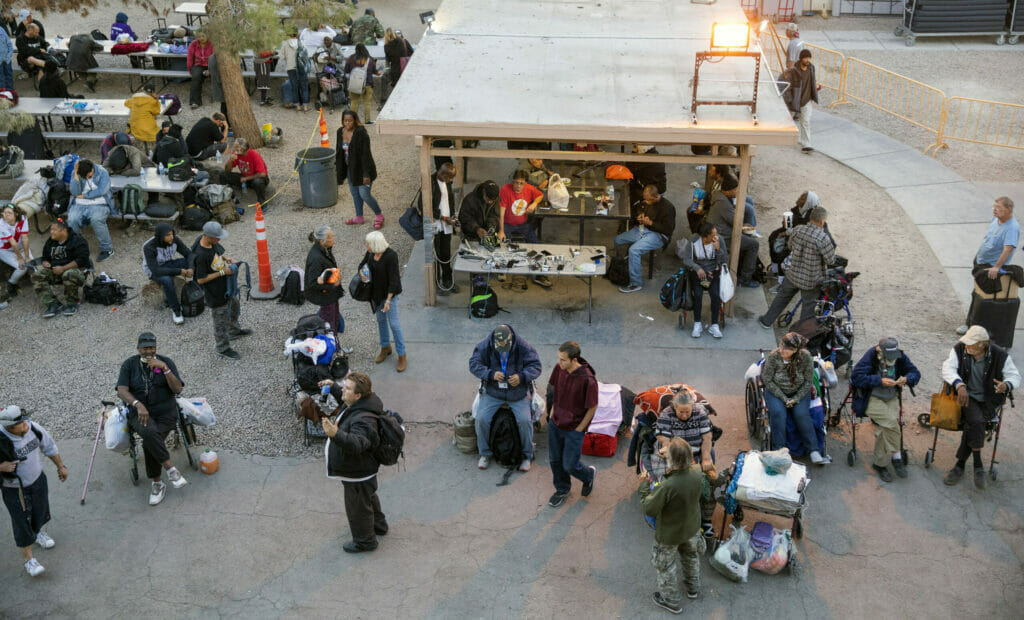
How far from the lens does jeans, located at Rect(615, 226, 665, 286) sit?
12.1 metres

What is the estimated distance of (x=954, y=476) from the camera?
29.0 feet

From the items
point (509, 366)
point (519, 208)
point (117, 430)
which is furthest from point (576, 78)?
point (117, 430)

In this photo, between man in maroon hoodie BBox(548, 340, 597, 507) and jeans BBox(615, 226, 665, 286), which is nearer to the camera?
man in maroon hoodie BBox(548, 340, 597, 507)

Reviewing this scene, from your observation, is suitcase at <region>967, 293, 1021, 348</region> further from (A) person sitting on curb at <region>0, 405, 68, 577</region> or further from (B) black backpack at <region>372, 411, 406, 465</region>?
(A) person sitting on curb at <region>0, 405, 68, 577</region>

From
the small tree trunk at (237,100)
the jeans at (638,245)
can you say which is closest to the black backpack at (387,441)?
the jeans at (638,245)

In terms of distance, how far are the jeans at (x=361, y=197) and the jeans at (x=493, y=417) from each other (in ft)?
18.7

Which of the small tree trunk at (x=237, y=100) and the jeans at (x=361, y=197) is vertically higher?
the small tree trunk at (x=237, y=100)

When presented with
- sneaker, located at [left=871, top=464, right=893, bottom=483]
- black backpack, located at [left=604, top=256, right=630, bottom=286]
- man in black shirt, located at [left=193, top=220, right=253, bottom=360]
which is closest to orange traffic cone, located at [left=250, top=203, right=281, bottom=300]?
man in black shirt, located at [left=193, top=220, right=253, bottom=360]

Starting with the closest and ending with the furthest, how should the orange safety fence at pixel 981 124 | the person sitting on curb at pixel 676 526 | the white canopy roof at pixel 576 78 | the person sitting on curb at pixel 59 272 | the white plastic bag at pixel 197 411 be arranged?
1. the person sitting on curb at pixel 676 526
2. the white plastic bag at pixel 197 411
3. the white canopy roof at pixel 576 78
4. the person sitting on curb at pixel 59 272
5. the orange safety fence at pixel 981 124

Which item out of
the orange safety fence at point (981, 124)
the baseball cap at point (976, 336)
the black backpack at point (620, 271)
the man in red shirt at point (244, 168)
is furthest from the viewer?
the orange safety fence at point (981, 124)

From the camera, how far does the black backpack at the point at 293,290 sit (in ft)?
39.2

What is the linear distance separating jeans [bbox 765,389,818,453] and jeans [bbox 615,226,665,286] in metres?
3.60

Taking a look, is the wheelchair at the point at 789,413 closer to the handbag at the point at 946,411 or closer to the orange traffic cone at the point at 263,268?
the handbag at the point at 946,411

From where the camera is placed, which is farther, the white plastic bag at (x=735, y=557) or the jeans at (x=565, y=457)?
→ the jeans at (x=565, y=457)
